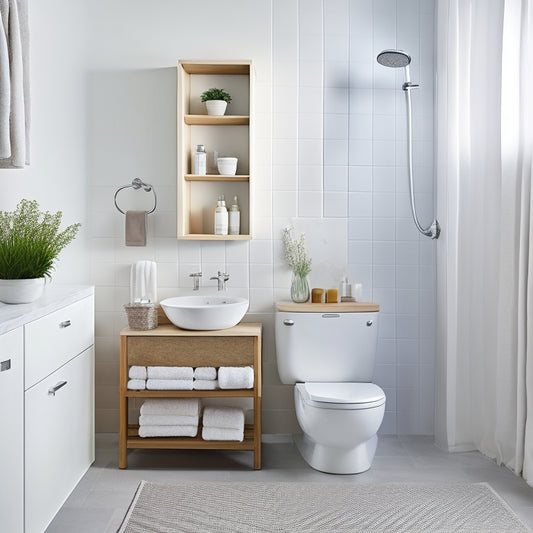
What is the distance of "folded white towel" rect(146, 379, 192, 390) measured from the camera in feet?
8.86

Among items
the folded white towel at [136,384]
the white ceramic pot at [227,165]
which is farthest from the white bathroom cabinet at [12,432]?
the white ceramic pot at [227,165]

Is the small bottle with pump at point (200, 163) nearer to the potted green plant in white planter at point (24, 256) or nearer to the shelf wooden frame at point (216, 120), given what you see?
the shelf wooden frame at point (216, 120)

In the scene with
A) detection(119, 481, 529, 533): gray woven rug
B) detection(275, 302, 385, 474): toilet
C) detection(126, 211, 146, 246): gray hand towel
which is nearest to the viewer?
detection(119, 481, 529, 533): gray woven rug

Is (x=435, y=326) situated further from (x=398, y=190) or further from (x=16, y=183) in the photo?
(x=16, y=183)

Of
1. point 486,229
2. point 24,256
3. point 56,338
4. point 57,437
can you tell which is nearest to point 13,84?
point 24,256

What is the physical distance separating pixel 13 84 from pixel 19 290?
2.42 feet

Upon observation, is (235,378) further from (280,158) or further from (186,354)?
(280,158)

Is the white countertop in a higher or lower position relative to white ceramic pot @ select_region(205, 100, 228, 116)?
lower

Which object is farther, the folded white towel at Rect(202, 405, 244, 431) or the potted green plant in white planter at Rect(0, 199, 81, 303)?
the folded white towel at Rect(202, 405, 244, 431)

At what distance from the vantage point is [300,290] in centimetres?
306

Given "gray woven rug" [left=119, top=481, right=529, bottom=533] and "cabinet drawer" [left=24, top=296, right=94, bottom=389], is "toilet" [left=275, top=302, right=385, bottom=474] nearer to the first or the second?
"gray woven rug" [left=119, top=481, right=529, bottom=533]

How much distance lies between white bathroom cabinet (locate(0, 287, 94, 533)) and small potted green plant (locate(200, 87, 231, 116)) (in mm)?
1118

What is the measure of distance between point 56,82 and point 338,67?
148 centimetres

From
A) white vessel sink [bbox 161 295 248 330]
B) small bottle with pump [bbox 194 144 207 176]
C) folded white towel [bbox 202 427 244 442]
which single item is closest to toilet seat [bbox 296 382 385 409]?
folded white towel [bbox 202 427 244 442]
